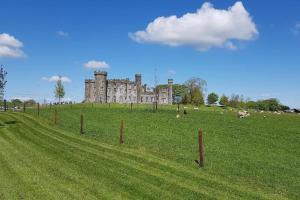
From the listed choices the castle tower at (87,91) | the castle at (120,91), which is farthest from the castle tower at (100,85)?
the castle tower at (87,91)

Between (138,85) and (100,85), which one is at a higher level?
(138,85)

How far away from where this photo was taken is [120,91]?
161 m

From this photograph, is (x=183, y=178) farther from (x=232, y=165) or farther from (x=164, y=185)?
(x=232, y=165)

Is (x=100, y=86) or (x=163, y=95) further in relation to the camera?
(x=163, y=95)

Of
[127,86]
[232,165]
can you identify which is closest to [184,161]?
[232,165]

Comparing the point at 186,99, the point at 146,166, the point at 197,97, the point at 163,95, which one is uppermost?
the point at 163,95

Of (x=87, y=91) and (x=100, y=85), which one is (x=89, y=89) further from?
(x=100, y=85)

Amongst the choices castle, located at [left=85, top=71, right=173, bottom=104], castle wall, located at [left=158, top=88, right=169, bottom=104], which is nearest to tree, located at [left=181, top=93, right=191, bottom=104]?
castle, located at [left=85, top=71, right=173, bottom=104]

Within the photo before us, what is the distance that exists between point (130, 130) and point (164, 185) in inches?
787

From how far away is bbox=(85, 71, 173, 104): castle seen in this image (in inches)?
6078

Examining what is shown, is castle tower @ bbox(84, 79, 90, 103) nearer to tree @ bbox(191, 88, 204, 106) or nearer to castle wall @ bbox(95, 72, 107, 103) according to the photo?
castle wall @ bbox(95, 72, 107, 103)

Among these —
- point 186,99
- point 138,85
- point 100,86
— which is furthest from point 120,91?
point 186,99

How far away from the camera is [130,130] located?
118 ft

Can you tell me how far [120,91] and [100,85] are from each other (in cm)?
1000
